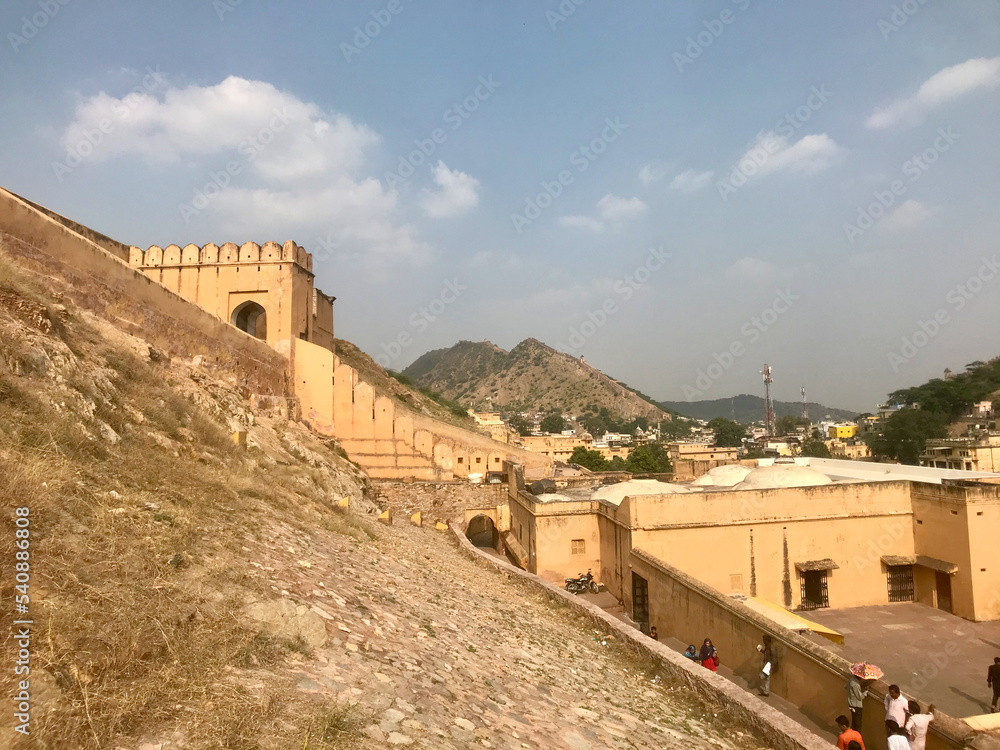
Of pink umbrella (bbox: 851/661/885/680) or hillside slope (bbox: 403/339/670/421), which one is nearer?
pink umbrella (bbox: 851/661/885/680)

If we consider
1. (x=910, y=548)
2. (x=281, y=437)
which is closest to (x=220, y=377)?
(x=281, y=437)

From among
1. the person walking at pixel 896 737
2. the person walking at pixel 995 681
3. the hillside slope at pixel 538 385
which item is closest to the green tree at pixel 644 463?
the person walking at pixel 995 681

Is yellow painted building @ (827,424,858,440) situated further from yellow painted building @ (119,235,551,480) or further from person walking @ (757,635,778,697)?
person walking @ (757,635,778,697)

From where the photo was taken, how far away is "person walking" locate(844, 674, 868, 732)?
633 cm

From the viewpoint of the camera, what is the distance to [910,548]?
47.8ft

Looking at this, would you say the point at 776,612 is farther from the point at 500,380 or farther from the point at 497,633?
the point at 500,380

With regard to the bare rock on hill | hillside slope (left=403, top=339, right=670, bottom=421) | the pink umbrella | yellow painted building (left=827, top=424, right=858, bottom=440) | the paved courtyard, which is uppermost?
hillside slope (left=403, top=339, right=670, bottom=421)

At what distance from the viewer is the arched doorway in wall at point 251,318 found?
1966cm

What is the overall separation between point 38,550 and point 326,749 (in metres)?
2.17

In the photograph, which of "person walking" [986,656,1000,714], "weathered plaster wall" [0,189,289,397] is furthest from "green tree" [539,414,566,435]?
"person walking" [986,656,1000,714]

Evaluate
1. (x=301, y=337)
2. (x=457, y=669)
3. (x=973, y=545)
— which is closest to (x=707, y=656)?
(x=457, y=669)

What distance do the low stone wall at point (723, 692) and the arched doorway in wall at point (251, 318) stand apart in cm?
1510

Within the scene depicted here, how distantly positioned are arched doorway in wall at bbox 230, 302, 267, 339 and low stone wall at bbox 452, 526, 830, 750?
595 inches

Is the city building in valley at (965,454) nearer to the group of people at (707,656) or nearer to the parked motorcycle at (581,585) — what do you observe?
the parked motorcycle at (581,585)
